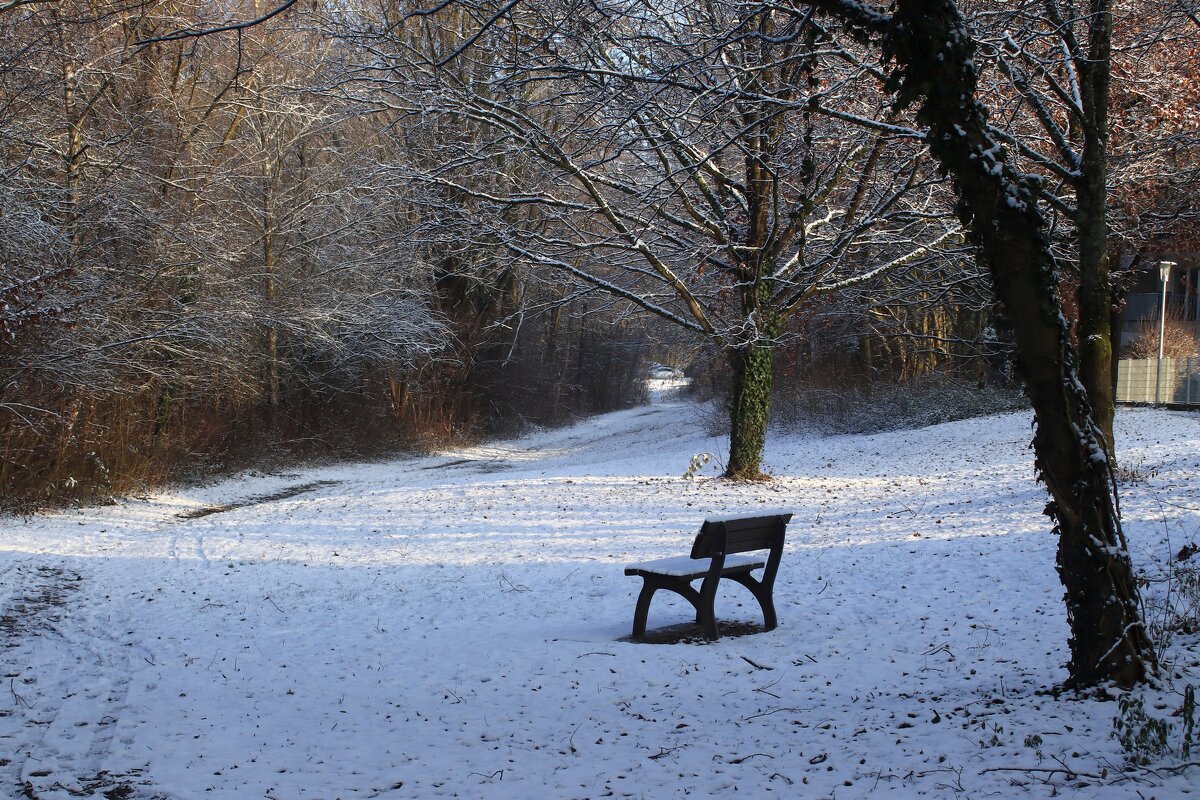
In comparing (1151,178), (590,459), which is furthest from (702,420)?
(1151,178)

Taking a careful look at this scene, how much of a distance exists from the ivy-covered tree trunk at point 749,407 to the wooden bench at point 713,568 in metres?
8.92

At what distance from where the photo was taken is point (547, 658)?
677 centimetres

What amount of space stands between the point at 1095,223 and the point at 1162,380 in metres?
21.5

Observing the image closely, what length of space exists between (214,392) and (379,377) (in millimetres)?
8346

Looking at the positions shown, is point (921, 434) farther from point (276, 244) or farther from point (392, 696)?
point (392, 696)

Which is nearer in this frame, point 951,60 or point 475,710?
point 951,60

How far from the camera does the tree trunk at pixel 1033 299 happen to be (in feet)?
14.5

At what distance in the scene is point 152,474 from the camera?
58.1ft

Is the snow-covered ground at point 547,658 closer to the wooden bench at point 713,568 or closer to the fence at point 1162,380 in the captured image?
the wooden bench at point 713,568

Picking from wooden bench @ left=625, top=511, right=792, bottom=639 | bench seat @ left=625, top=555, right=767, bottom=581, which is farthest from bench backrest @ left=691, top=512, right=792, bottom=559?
bench seat @ left=625, top=555, right=767, bottom=581

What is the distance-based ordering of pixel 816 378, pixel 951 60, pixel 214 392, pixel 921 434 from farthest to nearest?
1. pixel 816 378
2. pixel 921 434
3. pixel 214 392
4. pixel 951 60

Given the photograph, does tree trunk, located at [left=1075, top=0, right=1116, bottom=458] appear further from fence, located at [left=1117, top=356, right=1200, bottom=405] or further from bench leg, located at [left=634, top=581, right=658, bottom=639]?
fence, located at [left=1117, top=356, right=1200, bottom=405]

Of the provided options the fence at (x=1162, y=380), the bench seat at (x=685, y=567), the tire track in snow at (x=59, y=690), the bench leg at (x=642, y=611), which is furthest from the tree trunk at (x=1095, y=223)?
the fence at (x=1162, y=380)

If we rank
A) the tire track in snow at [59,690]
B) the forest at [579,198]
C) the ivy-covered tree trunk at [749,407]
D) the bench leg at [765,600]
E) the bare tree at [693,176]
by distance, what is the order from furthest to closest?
the ivy-covered tree trunk at [749,407], the bare tree at [693,176], the bench leg at [765,600], the tire track in snow at [59,690], the forest at [579,198]
